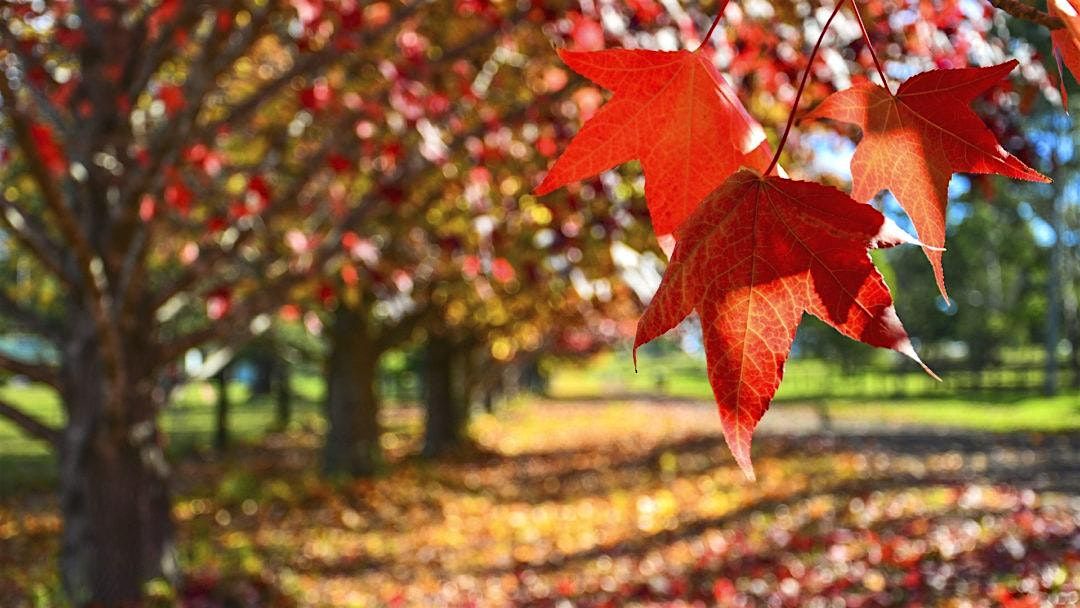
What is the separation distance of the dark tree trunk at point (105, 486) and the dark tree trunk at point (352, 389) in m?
10.3

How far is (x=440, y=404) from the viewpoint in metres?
20.8

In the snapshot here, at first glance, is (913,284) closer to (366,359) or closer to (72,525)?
(366,359)

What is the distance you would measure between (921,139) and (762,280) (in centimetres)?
28

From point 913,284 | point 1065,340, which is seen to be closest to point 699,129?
point 1065,340

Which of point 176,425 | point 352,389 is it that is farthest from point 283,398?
point 352,389

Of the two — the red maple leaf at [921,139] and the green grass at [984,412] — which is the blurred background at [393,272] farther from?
the green grass at [984,412]

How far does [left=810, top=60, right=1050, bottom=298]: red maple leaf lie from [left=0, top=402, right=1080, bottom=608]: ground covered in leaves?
3492mm

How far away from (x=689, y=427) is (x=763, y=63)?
24.7m

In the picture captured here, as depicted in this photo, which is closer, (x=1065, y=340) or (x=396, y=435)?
(x=396, y=435)

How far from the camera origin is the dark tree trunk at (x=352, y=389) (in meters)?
16.2

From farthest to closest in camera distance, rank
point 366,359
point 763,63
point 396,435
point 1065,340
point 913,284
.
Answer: point 913,284, point 1065,340, point 396,435, point 366,359, point 763,63

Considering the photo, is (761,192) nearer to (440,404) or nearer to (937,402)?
(440,404)

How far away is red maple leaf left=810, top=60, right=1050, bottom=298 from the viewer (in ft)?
3.31

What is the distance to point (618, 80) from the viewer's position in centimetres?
104
